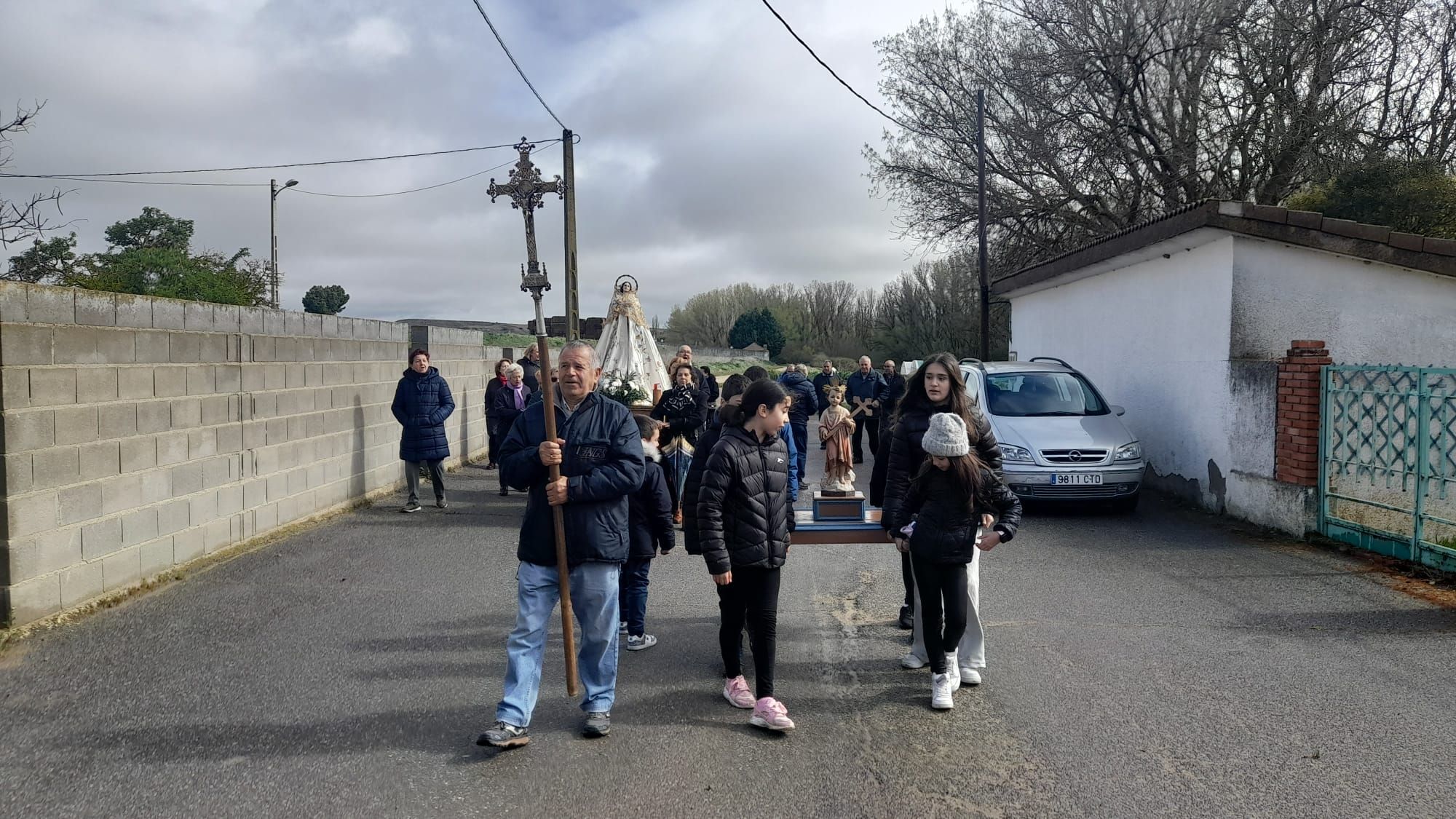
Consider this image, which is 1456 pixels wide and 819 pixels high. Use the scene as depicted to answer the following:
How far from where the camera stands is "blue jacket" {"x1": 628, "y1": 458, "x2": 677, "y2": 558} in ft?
17.5

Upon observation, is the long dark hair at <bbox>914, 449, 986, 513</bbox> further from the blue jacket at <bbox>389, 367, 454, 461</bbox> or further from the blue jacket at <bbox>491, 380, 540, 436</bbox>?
the blue jacket at <bbox>491, 380, 540, 436</bbox>

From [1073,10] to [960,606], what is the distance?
2017 cm

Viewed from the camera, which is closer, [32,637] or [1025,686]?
[1025,686]

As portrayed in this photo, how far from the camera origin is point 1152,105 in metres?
23.4

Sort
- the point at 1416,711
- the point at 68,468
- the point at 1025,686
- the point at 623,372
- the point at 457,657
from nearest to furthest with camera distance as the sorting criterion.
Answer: the point at 1416,711
the point at 1025,686
the point at 457,657
the point at 68,468
the point at 623,372

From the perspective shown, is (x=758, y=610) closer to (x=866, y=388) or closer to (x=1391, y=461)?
(x=1391, y=461)

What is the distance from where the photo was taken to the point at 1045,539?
9539 millimetres

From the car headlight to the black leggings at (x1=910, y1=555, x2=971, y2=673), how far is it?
19.8 ft

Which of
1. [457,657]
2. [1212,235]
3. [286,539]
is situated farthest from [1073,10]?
[457,657]

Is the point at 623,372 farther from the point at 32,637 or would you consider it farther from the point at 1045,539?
the point at 32,637

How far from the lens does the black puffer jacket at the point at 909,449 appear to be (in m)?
5.25

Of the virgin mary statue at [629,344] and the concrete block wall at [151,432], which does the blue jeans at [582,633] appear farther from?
the virgin mary statue at [629,344]

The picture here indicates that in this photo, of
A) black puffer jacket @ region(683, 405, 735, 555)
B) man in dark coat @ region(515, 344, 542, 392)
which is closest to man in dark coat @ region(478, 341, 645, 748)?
black puffer jacket @ region(683, 405, 735, 555)

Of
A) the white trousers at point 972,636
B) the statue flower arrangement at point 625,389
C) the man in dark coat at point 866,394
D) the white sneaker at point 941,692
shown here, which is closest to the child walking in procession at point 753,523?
the white sneaker at point 941,692
